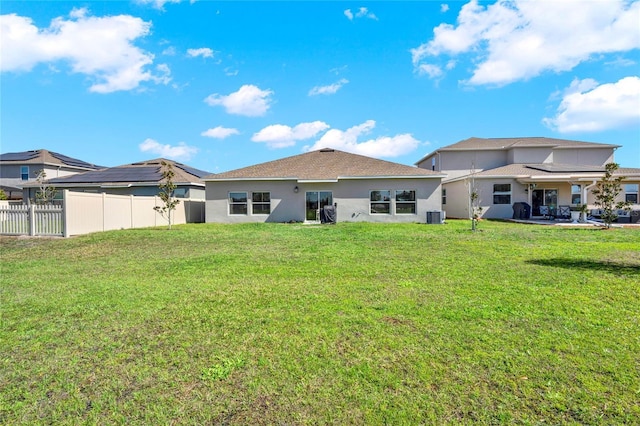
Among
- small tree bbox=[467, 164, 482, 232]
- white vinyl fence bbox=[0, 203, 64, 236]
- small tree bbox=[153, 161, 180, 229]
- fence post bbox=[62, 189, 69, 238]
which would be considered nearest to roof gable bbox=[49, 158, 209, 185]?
small tree bbox=[153, 161, 180, 229]

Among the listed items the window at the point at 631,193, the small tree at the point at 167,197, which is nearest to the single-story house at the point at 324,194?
the small tree at the point at 167,197

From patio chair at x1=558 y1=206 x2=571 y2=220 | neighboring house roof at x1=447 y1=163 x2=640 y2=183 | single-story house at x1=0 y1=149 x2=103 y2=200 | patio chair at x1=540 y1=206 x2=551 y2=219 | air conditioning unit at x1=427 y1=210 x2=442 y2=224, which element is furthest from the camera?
single-story house at x1=0 y1=149 x2=103 y2=200

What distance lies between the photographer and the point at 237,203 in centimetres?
2188

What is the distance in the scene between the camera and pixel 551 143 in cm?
2756

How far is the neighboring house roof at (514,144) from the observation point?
2711 centimetres

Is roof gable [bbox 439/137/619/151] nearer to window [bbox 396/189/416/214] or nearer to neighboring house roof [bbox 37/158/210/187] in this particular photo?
window [bbox 396/189/416/214]

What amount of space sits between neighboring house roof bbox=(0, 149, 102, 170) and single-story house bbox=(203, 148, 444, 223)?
79.2 ft

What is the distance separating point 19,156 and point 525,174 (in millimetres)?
46700

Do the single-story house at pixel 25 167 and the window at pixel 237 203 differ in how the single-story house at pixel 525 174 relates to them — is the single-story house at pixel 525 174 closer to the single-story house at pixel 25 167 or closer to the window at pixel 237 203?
the window at pixel 237 203

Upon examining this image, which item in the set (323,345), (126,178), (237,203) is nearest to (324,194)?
(237,203)

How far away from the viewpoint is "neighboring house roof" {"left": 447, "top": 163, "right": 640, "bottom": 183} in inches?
819

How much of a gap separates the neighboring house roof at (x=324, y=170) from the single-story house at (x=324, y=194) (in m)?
0.06

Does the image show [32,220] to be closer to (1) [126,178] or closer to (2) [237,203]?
(2) [237,203]

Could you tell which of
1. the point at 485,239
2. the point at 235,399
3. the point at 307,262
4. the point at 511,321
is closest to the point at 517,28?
the point at 485,239
